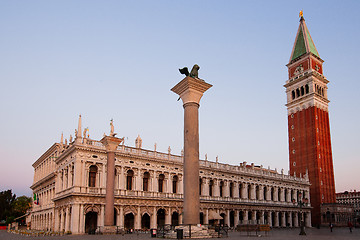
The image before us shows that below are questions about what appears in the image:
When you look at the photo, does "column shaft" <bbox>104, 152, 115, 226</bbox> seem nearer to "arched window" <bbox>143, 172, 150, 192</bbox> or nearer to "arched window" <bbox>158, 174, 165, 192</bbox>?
"arched window" <bbox>143, 172, 150, 192</bbox>

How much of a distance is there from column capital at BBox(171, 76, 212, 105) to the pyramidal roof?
6162 cm

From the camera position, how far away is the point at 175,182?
50.9 m

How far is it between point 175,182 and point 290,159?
3748 centimetres

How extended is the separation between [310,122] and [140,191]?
44552 millimetres

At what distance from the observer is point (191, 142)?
918 inches

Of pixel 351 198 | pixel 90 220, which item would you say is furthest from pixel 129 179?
pixel 351 198

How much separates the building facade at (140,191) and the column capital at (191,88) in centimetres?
1283

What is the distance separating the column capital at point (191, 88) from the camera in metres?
24.0

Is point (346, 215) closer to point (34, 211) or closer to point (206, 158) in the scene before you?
point (206, 158)

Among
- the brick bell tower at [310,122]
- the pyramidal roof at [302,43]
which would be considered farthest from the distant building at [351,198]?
the pyramidal roof at [302,43]

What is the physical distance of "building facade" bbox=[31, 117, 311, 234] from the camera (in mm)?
41438

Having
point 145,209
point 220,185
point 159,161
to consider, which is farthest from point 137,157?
→ point 220,185

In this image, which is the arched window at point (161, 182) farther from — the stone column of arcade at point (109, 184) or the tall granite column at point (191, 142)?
the tall granite column at point (191, 142)

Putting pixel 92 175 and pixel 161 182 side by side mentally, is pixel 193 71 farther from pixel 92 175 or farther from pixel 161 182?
pixel 161 182
